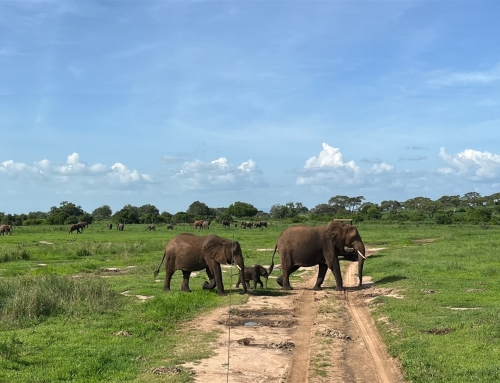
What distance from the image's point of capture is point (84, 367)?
31.6 ft

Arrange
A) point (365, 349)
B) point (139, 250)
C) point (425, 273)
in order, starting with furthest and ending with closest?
point (139, 250), point (425, 273), point (365, 349)

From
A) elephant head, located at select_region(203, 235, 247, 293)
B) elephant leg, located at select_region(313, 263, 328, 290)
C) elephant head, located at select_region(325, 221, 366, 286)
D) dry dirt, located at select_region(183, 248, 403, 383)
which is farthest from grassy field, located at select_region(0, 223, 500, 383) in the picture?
elephant leg, located at select_region(313, 263, 328, 290)

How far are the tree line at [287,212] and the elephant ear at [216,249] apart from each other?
238 feet

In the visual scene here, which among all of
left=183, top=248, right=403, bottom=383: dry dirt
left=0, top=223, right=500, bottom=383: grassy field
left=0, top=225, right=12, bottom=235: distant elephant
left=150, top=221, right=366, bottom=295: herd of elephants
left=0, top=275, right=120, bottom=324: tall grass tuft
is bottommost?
left=183, top=248, right=403, bottom=383: dry dirt

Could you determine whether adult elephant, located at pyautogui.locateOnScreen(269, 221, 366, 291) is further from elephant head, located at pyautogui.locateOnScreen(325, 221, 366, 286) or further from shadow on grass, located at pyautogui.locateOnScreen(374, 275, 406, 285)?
shadow on grass, located at pyautogui.locateOnScreen(374, 275, 406, 285)

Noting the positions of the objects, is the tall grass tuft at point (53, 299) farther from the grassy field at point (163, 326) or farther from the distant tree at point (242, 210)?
the distant tree at point (242, 210)

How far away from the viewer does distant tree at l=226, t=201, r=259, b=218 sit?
124562 mm

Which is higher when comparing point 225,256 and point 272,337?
point 225,256

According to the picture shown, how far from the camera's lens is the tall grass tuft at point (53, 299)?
1452cm

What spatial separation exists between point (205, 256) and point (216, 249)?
0.47 metres

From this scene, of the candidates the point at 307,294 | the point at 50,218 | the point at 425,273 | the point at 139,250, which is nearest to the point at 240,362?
the point at 307,294

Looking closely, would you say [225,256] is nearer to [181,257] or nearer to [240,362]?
[181,257]

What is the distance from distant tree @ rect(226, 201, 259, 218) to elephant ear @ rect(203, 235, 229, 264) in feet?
348

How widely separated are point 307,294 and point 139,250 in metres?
21.7
